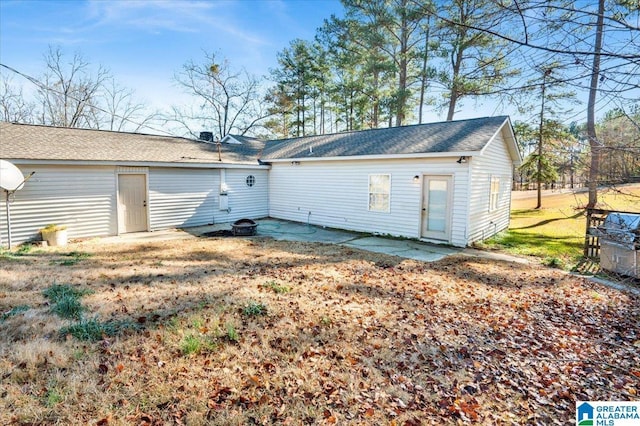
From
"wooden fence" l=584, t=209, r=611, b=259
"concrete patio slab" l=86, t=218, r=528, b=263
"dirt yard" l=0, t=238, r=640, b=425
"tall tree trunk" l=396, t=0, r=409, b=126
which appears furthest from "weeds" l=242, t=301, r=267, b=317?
"tall tree trunk" l=396, t=0, r=409, b=126

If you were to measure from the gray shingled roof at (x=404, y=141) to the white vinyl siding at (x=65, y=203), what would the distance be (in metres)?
6.36

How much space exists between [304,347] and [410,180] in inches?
297

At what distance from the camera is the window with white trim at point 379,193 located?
35.3 feet

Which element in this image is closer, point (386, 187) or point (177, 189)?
point (386, 187)

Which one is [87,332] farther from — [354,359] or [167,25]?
[167,25]

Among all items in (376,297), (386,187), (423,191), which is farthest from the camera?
(386,187)

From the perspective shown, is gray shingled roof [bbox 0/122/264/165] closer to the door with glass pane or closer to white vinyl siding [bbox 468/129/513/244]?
the door with glass pane

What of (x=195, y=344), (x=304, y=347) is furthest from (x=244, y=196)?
(x=304, y=347)

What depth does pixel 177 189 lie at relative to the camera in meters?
11.8

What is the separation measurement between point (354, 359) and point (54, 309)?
4.12 m

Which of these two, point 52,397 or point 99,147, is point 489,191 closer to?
point 52,397

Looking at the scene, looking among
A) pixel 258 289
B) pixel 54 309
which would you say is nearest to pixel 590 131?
pixel 258 289

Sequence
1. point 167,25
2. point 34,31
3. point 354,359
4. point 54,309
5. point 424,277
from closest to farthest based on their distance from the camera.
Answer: point 354,359 → point 54,309 → point 424,277 → point 34,31 → point 167,25

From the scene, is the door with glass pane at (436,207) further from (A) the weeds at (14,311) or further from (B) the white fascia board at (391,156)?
(A) the weeds at (14,311)
